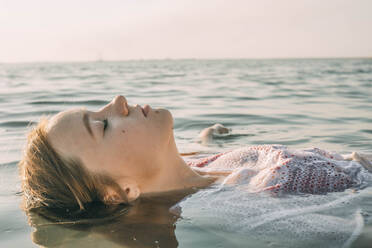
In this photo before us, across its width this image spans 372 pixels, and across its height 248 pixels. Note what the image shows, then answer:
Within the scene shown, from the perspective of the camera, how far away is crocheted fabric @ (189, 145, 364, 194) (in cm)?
319

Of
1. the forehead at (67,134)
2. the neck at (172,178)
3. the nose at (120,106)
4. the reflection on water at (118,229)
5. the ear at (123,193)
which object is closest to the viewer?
the reflection on water at (118,229)

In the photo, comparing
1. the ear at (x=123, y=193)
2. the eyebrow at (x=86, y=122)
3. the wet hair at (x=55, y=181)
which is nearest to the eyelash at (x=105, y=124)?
the eyebrow at (x=86, y=122)

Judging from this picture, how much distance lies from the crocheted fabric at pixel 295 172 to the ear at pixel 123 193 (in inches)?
34.3

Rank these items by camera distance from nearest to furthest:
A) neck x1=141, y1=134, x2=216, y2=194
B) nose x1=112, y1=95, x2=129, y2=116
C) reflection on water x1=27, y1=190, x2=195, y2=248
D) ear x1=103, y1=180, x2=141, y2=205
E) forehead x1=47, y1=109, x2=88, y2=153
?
reflection on water x1=27, y1=190, x2=195, y2=248
forehead x1=47, y1=109, x2=88, y2=153
nose x1=112, y1=95, x2=129, y2=116
ear x1=103, y1=180, x2=141, y2=205
neck x1=141, y1=134, x2=216, y2=194

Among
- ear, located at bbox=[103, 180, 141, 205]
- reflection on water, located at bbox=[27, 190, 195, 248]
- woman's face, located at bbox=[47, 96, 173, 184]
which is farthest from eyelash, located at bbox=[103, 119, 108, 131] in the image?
reflection on water, located at bbox=[27, 190, 195, 248]

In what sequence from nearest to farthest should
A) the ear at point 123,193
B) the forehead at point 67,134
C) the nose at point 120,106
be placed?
the forehead at point 67,134 < the nose at point 120,106 < the ear at point 123,193

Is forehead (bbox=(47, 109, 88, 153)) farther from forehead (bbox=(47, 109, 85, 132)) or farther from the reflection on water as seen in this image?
the reflection on water

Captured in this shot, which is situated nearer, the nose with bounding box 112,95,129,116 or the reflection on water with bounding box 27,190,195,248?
the reflection on water with bounding box 27,190,195,248

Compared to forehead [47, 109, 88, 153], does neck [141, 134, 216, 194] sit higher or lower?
lower

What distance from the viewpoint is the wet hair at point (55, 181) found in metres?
2.92

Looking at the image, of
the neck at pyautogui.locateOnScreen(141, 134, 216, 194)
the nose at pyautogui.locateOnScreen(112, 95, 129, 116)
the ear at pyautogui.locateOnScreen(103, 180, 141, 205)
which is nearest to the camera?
the nose at pyautogui.locateOnScreen(112, 95, 129, 116)

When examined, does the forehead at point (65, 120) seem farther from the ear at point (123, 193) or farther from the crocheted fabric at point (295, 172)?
the crocheted fabric at point (295, 172)

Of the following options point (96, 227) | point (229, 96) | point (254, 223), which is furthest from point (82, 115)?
point (229, 96)

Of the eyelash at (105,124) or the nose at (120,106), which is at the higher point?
the nose at (120,106)
